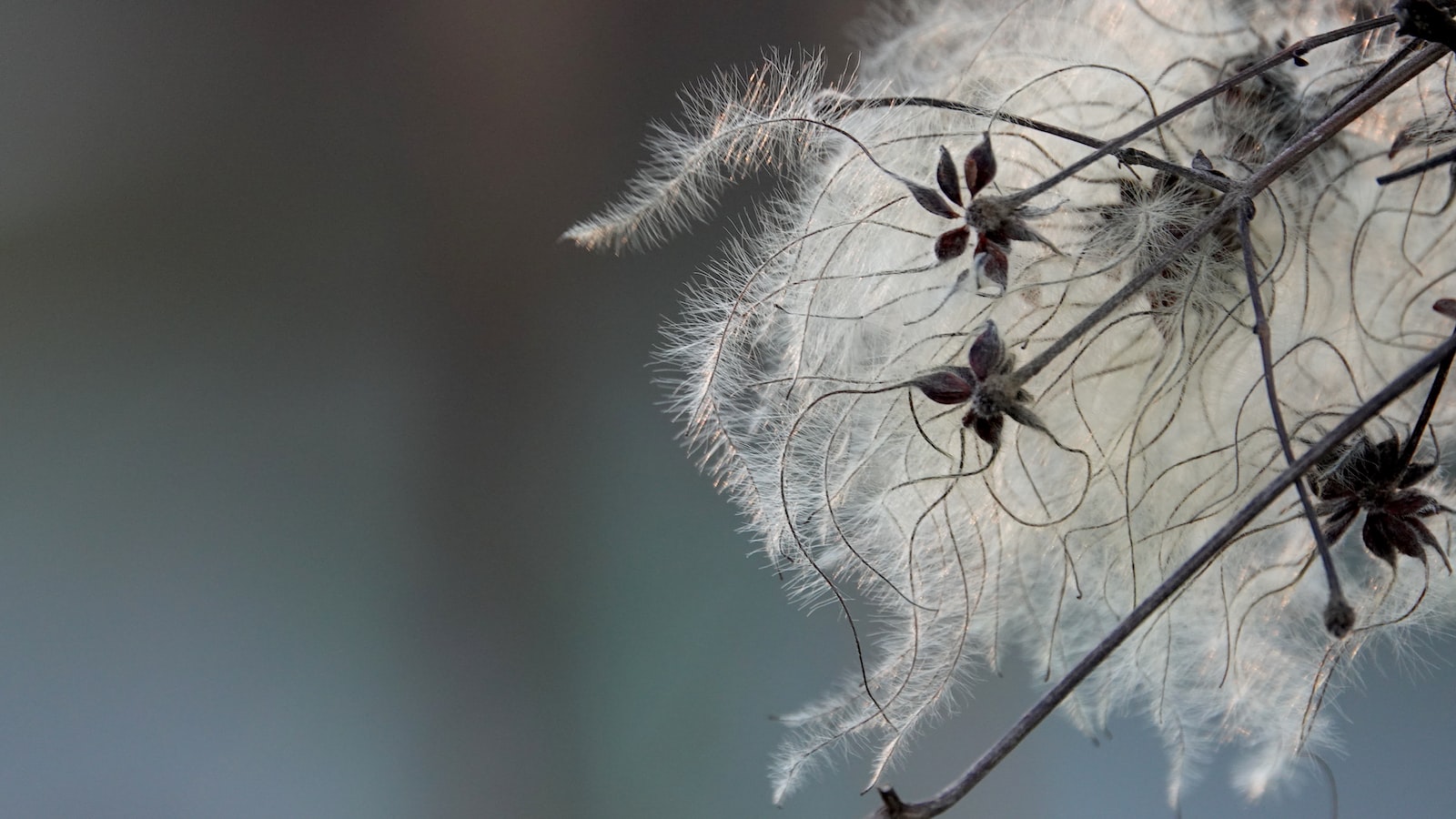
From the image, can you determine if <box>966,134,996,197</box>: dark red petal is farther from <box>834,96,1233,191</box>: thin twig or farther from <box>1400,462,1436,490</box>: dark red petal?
<box>1400,462,1436,490</box>: dark red petal

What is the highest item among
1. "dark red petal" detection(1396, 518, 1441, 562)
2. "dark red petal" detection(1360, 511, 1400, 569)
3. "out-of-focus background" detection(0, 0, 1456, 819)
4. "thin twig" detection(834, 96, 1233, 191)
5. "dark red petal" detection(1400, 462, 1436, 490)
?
"out-of-focus background" detection(0, 0, 1456, 819)

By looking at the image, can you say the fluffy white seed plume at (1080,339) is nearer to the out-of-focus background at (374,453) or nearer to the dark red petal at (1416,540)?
the dark red petal at (1416,540)

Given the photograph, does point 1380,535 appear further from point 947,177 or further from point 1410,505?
point 947,177

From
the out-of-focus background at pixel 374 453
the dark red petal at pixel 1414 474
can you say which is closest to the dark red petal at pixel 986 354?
the dark red petal at pixel 1414 474

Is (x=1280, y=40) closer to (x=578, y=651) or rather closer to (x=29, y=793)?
(x=578, y=651)

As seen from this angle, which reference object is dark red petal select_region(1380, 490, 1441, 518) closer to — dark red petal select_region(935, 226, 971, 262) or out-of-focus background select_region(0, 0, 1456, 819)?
dark red petal select_region(935, 226, 971, 262)

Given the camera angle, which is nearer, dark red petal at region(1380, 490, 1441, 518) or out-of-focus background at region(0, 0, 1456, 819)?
dark red petal at region(1380, 490, 1441, 518)

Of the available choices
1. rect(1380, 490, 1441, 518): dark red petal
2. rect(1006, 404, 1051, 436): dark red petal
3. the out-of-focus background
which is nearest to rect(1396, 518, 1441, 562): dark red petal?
rect(1380, 490, 1441, 518): dark red petal

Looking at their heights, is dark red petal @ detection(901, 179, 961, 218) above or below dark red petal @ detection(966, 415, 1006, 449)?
above
